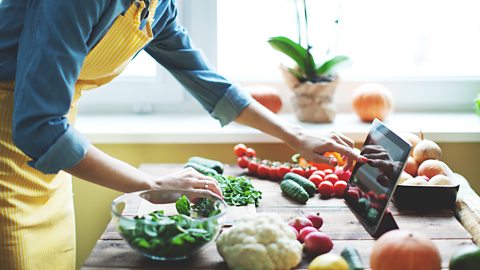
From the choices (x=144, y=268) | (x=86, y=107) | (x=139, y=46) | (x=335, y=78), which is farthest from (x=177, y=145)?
(x=144, y=268)

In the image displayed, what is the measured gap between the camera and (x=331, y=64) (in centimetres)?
208

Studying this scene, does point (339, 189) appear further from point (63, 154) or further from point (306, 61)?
point (63, 154)

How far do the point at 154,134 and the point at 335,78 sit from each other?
2.03 feet

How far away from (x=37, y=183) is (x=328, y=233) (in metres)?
0.66

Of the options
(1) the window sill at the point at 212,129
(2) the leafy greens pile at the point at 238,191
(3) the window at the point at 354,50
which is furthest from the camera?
(3) the window at the point at 354,50

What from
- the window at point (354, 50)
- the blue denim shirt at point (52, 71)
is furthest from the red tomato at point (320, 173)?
the blue denim shirt at point (52, 71)

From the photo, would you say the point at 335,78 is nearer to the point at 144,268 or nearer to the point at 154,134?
the point at 154,134

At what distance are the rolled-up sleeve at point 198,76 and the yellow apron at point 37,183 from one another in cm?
19

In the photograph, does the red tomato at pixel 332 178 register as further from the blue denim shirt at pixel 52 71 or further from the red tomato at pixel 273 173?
the blue denim shirt at pixel 52 71

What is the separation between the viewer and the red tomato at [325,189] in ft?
5.22

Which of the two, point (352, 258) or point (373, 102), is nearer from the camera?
point (352, 258)

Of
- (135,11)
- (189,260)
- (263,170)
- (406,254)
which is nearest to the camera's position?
(406,254)

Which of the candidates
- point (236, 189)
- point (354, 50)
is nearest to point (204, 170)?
point (236, 189)

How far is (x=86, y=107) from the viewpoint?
2275 millimetres
